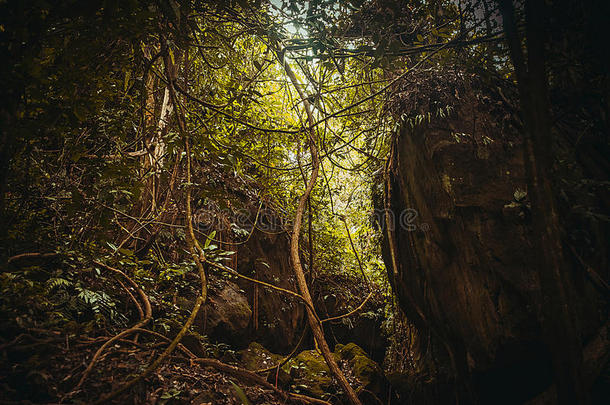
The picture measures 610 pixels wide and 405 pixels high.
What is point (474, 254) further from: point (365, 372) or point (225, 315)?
point (225, 315)

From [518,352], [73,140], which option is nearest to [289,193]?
[73,140]

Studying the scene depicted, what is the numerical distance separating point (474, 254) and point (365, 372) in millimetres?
2812

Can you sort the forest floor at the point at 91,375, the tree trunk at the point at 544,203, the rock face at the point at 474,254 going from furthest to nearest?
the rock face at the point at 474,254, the forest floor at the point at 91,375, the tree trunk at the point at 544,203

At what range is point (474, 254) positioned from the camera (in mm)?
2939

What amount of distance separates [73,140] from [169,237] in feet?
5.54

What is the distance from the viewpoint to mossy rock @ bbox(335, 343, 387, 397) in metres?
4.23

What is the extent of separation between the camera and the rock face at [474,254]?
2592 millimetres

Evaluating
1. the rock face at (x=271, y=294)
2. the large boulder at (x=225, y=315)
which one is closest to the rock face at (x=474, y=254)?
the rock face at (x=271, y=294)

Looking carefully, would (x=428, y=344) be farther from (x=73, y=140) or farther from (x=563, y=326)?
(x=73, y=140)

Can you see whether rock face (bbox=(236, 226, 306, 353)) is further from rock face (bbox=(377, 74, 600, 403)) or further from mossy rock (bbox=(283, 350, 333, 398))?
rock face (bbox=(377, 74, 600, 403))

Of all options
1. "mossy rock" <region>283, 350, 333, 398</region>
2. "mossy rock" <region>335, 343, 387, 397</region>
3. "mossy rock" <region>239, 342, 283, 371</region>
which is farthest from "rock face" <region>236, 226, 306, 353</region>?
"mossy rock" <region>335, 343, 387, 397</region>

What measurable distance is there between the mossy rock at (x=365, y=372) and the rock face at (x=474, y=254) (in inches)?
49.4

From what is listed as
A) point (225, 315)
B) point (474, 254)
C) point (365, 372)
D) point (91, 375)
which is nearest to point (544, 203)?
point (474, 254)

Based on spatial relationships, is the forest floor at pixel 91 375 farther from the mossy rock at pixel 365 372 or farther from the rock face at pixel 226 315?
the mossy rock at pixel 365 372
